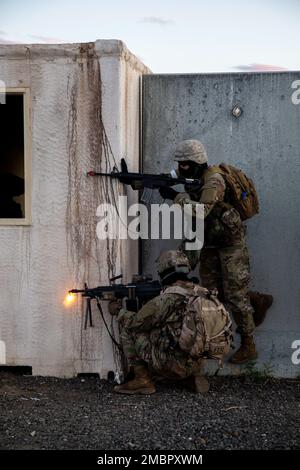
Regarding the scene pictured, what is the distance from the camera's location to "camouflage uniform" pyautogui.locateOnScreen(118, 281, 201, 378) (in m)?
5.59

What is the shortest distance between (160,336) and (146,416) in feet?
2.23

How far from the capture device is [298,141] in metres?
6.61

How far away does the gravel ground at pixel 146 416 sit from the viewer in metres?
4.71

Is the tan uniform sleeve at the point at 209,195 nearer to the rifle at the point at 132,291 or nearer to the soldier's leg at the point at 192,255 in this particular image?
the soldier's leg at the point at 192,255

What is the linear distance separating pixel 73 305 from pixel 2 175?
3.37 metres

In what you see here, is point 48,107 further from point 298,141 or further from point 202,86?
point 298,141

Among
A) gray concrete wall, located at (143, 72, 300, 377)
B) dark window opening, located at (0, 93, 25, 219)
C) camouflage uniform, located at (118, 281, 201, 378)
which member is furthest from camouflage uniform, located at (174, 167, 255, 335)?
dark window opening, located at (0, 93, 25, 219)

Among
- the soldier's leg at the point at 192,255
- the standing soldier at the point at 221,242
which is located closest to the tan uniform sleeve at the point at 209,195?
the standing soldier at the point at 221,242

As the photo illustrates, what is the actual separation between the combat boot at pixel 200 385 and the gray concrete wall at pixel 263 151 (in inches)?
29.5

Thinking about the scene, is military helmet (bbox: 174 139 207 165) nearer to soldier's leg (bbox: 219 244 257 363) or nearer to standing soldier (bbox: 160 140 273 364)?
standing soldier (bbox: 160 140 273 364)

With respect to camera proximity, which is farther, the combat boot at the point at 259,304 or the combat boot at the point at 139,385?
the combat boot at the point at 259,304

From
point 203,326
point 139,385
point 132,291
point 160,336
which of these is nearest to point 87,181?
point 132,291

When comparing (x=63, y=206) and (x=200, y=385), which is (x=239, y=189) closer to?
(x=63, y=206)

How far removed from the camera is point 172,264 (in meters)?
5.67
